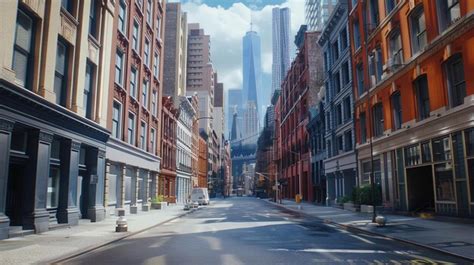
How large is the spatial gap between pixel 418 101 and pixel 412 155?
3488 mm

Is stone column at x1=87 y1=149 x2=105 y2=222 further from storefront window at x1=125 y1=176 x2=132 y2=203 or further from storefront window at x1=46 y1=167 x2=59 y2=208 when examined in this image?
storefront window at x1=125 y1=176 x2=132 y2=203

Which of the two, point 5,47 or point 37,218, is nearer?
point 5,47

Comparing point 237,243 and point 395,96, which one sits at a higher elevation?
point 395,96

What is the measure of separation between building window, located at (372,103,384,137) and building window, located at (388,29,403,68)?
4.96m

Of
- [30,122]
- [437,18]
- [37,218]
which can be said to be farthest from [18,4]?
[437,18]

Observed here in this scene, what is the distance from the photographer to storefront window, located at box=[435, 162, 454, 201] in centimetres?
2228

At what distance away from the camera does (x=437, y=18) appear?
23.4m

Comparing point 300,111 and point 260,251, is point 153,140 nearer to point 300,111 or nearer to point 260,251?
point 300,111

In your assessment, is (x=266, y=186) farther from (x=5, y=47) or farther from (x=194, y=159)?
(x=5, y=47)

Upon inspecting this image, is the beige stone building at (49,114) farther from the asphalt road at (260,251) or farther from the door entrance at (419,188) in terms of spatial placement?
the door entrance at (419,188)

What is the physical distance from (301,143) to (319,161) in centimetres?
1328

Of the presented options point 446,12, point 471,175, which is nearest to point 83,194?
point 471,175

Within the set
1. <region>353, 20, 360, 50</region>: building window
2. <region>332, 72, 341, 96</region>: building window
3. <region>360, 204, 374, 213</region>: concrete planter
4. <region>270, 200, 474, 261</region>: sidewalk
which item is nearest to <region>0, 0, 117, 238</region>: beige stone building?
<region>270, 200, 474, 261</region>: sidewalk

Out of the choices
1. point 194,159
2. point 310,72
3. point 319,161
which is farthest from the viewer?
point 194,159
